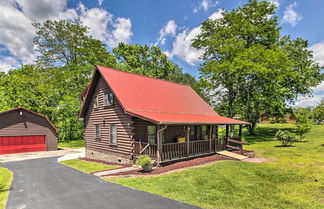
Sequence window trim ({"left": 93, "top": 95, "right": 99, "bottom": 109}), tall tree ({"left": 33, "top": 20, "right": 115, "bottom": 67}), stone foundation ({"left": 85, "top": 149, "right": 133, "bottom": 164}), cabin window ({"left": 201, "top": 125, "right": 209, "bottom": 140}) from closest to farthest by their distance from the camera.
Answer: stone foundation ({"left": 85, "top": 149, "right": 133, "bottom": 164}) < window trim ({"left": 93, "top": 95, "right": 99, "bottom": 109}) < cabin window ({"left": 201, "top": 125, "right": 209, "bottom": 140}) < tall tree ({"left": 33, "top": 20, "right": 115, "bottom": 67})

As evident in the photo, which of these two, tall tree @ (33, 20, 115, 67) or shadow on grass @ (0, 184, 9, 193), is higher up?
tall tree @ (33, 20, 115, 67)

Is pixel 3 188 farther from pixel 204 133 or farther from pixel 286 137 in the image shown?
pixel 286 137

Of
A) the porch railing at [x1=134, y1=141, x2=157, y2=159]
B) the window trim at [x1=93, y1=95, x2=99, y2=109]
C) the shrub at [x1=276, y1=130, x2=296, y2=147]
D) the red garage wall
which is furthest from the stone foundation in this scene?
the shrub at [x1=276, y1=130, x2=296, y2=147]

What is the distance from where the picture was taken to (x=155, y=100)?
50.9ft

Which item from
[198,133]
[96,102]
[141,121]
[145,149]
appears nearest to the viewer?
[145,149]

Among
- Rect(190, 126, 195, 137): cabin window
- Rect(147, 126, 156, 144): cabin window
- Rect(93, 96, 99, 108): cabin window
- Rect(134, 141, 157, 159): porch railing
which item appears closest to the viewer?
Rect(134, 141, 157, 159): porch railing

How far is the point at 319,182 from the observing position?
833 cm

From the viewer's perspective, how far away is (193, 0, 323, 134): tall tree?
23922 mm

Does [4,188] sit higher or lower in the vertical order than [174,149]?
lower

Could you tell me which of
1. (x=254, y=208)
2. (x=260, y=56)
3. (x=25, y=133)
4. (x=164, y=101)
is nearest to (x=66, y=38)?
(x=25, y=133)

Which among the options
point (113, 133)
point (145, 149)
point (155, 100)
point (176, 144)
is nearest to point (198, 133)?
point (176, 144)

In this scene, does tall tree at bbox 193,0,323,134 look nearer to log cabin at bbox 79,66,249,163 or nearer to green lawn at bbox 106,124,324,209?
log cabin at bbox 79,66,249,163

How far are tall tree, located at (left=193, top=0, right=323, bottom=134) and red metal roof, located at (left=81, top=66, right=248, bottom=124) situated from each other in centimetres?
891

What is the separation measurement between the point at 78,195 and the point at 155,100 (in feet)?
30.7
